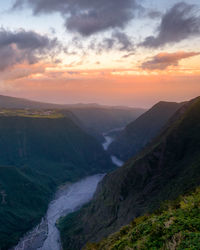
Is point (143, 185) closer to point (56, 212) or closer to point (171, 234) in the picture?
point (56, 212)

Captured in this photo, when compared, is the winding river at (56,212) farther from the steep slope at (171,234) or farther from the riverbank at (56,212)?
the steep slope at (171,234)

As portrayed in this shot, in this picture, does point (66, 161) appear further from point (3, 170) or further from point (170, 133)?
point (170, 133)

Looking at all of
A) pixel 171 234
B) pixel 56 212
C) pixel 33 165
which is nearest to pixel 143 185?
pixel 56 212

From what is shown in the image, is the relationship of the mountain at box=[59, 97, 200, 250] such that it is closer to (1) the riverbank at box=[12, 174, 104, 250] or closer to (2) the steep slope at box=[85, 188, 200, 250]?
(1) the riverbank at box=[12, 174, 104, 250]

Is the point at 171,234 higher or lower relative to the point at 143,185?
higher

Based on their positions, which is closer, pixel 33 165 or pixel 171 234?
pixel 171 234

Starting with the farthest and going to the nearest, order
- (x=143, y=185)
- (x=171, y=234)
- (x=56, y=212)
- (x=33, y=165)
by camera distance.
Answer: (x=33, y=165)
(x=56, y=212)
(x=143, y=185)
(x=171, y=234)
